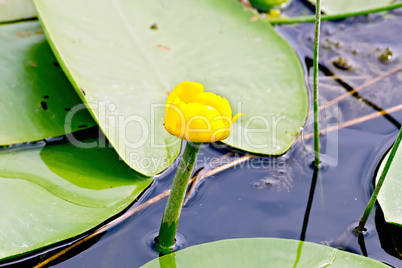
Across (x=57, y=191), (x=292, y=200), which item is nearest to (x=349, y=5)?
(x=292, y=200)

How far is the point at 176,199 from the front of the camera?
95 cm

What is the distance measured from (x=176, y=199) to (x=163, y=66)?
1.84ft

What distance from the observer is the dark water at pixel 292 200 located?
3.54 feet

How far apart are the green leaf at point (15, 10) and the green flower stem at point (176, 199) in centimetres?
101

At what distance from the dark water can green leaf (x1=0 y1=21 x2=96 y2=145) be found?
0.35 meters

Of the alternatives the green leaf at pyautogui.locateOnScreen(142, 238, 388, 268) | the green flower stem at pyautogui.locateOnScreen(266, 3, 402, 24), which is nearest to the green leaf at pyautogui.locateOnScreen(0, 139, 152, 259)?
the green leaf at pyautogui.locateOnScreen(142, 238, 388, 268)

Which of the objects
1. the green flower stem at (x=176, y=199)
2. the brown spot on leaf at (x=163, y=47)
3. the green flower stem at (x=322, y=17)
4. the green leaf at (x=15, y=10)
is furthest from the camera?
the green flower stem at (x=322, y=17)

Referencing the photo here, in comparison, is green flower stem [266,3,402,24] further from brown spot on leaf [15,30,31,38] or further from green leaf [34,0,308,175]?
brown spot on leaf [15,30,31,38]

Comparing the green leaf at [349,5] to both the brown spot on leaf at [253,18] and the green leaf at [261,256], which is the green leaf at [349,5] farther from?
the green leaf at [261,256]

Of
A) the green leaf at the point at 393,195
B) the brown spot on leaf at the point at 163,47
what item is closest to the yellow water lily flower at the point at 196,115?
the green leaf at the point at 393,195

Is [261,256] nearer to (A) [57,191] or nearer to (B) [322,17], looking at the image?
(A) [57,191]

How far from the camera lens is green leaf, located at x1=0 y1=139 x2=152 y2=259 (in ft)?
3.33

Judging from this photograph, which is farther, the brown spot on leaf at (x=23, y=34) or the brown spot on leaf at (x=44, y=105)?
the brown spot on leaf at (x=23, y=34)

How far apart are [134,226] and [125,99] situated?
1.21 ft
